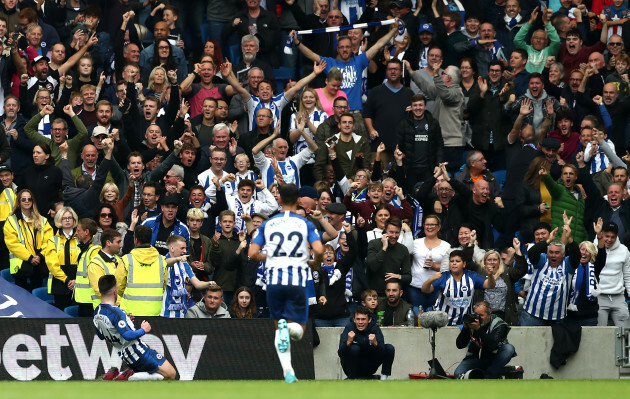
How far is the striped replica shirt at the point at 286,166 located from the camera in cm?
1978

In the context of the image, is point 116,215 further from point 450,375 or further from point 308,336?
point 450,375

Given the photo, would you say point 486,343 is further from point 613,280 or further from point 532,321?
point 613,280

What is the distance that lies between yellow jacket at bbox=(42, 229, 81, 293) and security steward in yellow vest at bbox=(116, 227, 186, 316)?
140 cm

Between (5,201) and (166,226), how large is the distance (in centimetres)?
246

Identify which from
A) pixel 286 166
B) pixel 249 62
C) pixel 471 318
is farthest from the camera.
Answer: pixel 249 62

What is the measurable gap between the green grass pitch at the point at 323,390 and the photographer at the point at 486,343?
2584 millimetres

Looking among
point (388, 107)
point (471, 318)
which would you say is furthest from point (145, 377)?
point (388, 107)

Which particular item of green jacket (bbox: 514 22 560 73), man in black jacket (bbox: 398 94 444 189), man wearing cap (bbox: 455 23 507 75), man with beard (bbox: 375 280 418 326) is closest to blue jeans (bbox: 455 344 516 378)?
man with beard (bbox: 375 280 418 326)

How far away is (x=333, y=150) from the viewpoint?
20109mm

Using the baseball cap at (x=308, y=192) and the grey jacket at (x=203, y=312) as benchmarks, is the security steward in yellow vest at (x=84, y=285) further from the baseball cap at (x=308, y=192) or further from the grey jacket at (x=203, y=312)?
the baseball cap at (x=308, y=192)

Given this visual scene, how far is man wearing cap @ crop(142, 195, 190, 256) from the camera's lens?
17938 millimetres

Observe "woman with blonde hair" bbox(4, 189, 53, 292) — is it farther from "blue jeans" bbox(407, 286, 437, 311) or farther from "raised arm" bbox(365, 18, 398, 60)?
"raised arm" bbox(365, 18, 398, 60)

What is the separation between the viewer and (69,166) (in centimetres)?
1945

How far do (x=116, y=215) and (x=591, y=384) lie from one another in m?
7.71
